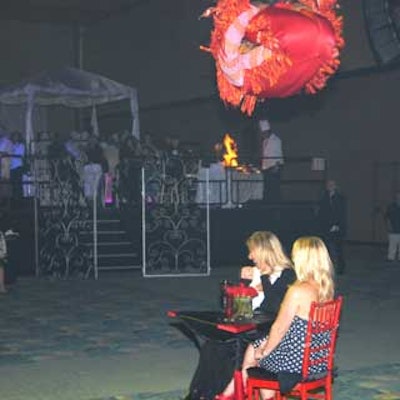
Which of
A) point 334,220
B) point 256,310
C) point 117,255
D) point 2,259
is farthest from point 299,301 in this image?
point 117,255

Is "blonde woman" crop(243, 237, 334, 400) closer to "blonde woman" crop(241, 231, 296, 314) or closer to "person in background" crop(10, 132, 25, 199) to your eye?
"blonde woman" crop(241, 231, 296, 314)

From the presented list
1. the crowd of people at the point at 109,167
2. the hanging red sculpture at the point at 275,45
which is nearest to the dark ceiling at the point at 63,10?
the crowd of people at the point at 109,167

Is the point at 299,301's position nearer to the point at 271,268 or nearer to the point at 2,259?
the point at 271,268

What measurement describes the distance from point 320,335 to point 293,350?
197 mm

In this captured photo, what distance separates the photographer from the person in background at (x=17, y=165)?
16.9 metres

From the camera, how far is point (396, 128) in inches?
807

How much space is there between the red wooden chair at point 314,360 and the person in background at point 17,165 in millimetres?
11524

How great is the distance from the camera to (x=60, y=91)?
63.4ft

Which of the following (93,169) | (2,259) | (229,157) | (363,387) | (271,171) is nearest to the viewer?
(363,387)

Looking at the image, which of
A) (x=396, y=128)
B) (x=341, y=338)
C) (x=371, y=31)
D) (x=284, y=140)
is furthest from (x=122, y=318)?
(x=284, y=140)

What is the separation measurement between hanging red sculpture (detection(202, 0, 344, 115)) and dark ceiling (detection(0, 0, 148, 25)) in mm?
22349

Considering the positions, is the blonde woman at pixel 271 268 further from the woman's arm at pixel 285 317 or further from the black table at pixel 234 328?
the woman's arm at pixel 285 317

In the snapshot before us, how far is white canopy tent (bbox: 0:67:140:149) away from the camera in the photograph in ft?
62.8

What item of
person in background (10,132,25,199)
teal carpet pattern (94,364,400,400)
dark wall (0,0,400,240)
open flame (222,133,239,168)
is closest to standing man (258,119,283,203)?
open flame (222,133,239,168)
